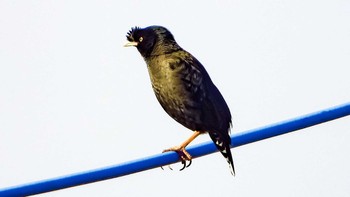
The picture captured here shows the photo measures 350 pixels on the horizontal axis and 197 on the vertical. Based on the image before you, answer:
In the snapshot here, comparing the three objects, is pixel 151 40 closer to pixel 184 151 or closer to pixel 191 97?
pixel 191 97

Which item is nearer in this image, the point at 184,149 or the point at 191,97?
the point at 184,149

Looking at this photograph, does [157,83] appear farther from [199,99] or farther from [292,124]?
[292,124]

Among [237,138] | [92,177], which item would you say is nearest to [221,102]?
[237,138]

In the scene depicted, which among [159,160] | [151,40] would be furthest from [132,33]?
[159,160]

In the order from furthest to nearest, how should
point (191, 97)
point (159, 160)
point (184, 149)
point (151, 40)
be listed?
point (151, 40) < point (191, 97) < point (184, 149) < point (159, 160)

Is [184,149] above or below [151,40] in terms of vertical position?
below

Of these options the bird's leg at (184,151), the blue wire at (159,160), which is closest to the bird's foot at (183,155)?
the bird's leg at (184,151)

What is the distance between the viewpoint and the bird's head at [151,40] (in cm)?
815

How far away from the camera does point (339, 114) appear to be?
5.70 meters

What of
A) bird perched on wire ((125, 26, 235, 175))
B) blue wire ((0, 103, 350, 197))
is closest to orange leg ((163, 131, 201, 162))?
bird perched on wire ((125, 26, 235, 175))

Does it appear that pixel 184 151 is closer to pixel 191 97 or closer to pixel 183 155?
pixel 183 155

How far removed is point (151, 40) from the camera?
27.1ft

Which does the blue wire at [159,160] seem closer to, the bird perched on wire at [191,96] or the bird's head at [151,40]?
the bird perched on wire at [191,96]

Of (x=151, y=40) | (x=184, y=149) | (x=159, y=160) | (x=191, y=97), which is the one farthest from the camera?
(x=151, y=40)
